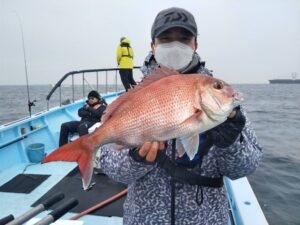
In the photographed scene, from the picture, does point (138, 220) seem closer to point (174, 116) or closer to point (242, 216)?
point (174, 116)

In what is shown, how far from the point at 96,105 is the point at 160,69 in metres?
5.50

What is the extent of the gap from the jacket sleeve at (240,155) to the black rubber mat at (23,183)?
3.89m

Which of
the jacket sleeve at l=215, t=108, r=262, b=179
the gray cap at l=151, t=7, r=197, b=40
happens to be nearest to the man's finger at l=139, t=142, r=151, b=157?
the jacket sleeve at l=215, t=108, r=262, b=179

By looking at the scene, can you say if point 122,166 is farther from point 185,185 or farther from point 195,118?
point 195,118

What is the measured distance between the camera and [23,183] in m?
5.16

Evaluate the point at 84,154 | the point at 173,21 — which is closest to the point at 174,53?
the point at 173,21

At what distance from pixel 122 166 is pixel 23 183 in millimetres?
3806

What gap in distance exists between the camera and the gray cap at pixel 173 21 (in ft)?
6.93

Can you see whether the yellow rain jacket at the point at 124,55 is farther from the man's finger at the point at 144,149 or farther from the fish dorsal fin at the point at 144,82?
the man's finger at the point at 144,149

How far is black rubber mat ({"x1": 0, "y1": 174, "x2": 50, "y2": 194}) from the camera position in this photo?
4906 mm

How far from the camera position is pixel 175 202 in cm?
204

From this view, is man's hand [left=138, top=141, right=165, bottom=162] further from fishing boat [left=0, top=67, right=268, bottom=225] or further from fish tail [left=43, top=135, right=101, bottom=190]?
fishing boat [left=0, top=67, right=268, bottom=225]

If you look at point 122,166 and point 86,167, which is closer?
point 86,167

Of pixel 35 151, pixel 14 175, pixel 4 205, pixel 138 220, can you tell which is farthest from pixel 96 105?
pixel 138 220
